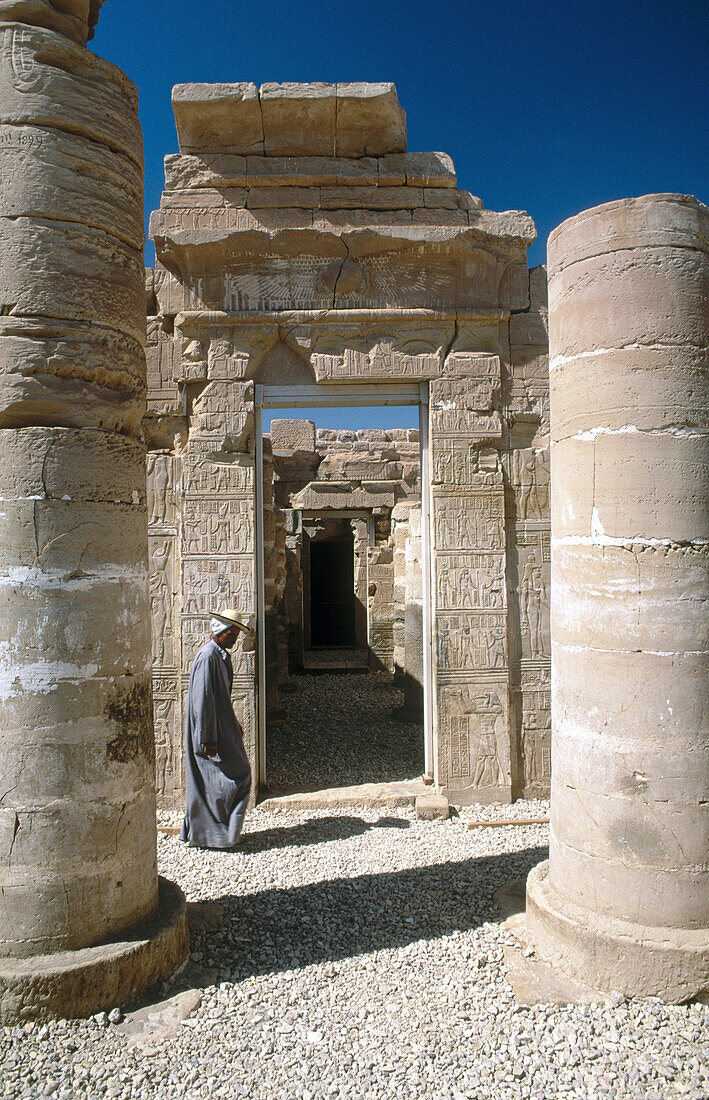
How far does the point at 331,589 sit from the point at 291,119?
1351 cm

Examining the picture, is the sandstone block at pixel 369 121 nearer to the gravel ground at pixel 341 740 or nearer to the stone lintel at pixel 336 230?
the stone lintel at pixel 336 230

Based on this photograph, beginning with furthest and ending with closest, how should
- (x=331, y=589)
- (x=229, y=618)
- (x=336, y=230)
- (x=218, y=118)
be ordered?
(x=331, y=589), (x=336, y=230), (x=218, y=118), (x=229, y=618)

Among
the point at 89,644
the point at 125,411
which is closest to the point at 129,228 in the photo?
the point at 125,411

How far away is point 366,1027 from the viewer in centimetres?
332

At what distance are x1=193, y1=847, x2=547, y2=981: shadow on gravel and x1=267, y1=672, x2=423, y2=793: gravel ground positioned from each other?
189cm

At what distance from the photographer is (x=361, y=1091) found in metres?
2.94

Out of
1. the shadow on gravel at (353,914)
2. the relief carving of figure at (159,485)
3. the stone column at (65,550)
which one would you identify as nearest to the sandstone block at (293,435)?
the relief carving of figure at (159,485)

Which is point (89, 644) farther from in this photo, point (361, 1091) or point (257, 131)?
point (257, 131)

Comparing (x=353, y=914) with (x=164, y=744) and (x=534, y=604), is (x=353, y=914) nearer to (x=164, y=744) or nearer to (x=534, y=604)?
(x=164, y=744)

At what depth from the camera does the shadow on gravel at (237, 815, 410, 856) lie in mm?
5555

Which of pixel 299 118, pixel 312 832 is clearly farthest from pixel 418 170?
pixel 312 832

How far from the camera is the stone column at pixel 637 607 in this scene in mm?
3545

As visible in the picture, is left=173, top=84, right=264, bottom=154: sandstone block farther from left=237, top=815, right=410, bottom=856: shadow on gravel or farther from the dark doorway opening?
the dark doorway opening

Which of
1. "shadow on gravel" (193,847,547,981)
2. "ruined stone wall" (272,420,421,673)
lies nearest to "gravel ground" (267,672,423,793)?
"ruined stone wall" (272,420,421,673)
